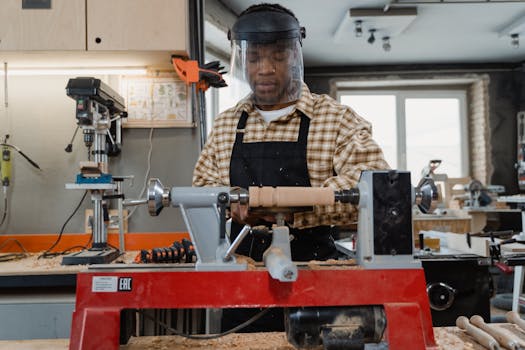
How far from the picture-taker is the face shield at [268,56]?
4.52 ft

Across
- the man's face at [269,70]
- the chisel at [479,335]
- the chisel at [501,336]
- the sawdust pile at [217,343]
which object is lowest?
the sawdust pile at [217,343]

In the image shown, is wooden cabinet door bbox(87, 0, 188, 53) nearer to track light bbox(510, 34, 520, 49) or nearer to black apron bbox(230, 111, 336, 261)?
black apron bbox(230, 111, 336, 261)

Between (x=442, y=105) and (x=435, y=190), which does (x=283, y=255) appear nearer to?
(x=435, y=190)

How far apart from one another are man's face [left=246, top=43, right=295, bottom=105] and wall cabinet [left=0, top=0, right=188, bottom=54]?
41.6 inches

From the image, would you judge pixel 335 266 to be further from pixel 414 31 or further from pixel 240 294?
pixel 414 31

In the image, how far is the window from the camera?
6.89 m

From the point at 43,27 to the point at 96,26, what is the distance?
0.95 feet

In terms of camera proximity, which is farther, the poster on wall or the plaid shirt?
the poster on wall

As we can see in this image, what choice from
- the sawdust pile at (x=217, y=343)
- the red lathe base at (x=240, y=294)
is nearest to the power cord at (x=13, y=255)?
the sawdust pile at (x=217, y=343)

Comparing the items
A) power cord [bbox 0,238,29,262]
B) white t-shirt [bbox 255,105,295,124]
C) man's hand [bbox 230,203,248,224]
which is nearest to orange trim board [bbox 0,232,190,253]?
power cord [bbox 0,238,29,262]

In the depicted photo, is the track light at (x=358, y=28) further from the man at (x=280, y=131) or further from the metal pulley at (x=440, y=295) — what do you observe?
the metal pulley at (x=440, y=295)

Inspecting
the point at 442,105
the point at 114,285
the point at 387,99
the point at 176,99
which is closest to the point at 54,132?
the point at 176,99

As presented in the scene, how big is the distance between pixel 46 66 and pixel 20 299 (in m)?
1.43

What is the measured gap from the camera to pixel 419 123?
698 centimetres
